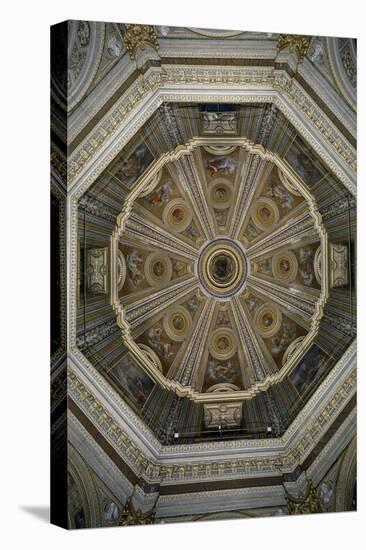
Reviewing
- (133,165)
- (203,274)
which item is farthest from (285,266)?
(133,165)

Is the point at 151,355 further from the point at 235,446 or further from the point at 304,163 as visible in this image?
the point at 304,163

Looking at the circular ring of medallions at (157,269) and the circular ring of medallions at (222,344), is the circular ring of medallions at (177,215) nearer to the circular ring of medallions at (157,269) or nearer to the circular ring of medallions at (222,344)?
the circular ring of medallions at (157,269)

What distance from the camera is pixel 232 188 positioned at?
15648 mm

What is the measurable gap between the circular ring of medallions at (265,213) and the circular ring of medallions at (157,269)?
3.95ft

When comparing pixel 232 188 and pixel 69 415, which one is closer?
pixel 69 415

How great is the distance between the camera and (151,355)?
1527 centimetres

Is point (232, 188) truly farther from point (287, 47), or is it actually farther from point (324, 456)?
point (324, 456)

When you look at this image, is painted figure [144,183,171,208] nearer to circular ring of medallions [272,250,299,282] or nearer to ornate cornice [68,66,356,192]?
ornate cornice [68,66,356,192]

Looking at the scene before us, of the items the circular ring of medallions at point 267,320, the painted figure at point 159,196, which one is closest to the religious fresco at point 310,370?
the circular ring of medallions at point 267,320

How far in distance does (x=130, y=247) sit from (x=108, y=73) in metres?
1.90

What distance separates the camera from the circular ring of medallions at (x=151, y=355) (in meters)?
15.2

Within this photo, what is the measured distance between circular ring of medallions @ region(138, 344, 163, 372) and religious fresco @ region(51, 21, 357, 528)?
1.4 inches

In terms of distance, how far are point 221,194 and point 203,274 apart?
932 millimetres
